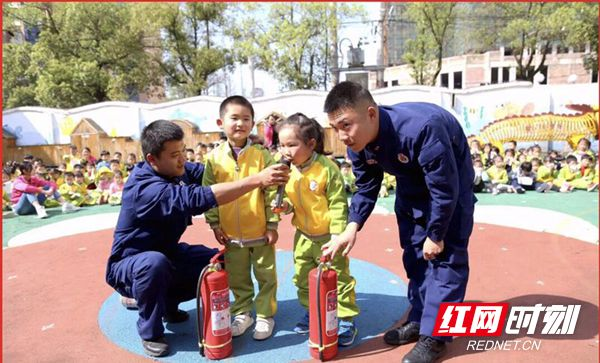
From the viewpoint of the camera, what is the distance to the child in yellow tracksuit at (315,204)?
3078mm

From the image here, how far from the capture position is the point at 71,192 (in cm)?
911

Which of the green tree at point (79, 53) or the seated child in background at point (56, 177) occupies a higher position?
the green tree at point (79, 53)

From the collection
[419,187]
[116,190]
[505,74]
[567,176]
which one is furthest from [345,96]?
[505,74]

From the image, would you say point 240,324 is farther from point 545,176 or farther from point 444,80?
point 444,80

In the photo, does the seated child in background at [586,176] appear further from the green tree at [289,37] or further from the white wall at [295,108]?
the green tree at [289,37]

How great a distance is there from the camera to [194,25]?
2558 centimetres

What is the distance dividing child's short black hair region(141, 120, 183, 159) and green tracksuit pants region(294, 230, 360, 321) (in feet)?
3.63

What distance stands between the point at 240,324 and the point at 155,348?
603 millimetres

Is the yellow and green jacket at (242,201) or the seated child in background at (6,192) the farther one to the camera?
the seated child in background at (6,192)

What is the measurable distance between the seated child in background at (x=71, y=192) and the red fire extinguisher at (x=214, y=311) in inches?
285

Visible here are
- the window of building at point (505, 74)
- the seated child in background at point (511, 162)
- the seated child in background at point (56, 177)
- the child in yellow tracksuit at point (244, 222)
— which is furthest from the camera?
the window of building at point (505, 74)

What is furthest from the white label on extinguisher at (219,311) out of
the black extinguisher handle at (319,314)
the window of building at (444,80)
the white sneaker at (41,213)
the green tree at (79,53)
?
the window of building at (444,80)

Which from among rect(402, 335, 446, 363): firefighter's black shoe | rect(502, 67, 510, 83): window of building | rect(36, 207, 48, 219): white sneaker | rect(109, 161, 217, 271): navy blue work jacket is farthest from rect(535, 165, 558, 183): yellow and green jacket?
rect(502, 67, 510, 83): window of building

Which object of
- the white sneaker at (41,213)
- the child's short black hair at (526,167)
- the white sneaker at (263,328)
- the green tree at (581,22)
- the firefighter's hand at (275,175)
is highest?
the green tree at (581,22)
